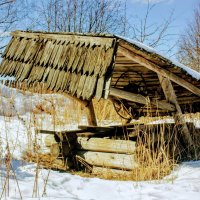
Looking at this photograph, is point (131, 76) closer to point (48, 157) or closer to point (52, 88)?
point (52, 88)

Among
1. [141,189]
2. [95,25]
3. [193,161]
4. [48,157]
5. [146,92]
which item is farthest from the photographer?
[95,25]

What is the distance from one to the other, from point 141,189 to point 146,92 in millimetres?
2961

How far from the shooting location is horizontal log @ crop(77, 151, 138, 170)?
5.00 meters

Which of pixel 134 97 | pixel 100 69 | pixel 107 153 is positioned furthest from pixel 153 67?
pixel 107 153

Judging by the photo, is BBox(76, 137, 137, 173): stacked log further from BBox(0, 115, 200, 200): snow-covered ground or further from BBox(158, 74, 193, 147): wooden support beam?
BBox(158, 74, 193, 147): wooden support beam

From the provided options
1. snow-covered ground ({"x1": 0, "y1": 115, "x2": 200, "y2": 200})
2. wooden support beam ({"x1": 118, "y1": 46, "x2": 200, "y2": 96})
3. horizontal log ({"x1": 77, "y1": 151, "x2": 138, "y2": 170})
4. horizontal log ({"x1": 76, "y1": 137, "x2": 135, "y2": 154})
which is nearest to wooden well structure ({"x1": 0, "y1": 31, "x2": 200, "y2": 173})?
wooden support beam ({"x1": 118, "y1": 46, "x2": 200, "y2": 96})

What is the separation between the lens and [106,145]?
5328mm

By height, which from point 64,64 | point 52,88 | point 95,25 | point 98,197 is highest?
point 95,25

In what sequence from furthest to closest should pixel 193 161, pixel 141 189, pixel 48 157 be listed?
pixel 48 157, pixel 193 161, pixel 141 189

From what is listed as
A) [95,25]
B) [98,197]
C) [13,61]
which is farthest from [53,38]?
[95,25]

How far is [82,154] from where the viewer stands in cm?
569

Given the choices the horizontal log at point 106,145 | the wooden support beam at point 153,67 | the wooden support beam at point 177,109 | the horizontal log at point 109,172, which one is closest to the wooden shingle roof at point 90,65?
the wooden support beam at point 153,67

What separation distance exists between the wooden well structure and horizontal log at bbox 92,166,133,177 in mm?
978

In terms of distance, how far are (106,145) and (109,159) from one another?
0.70 feet
